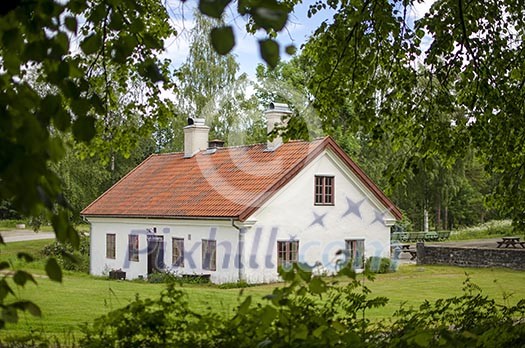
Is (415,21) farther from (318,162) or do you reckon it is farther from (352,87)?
(318,162)

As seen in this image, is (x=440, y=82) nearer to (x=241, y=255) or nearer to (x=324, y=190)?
(x=241, y=255)

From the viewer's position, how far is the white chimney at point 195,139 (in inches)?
902

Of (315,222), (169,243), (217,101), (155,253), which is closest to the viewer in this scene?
(315,222)

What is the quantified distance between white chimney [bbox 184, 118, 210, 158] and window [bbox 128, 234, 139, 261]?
3.56 metres

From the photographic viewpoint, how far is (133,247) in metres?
21.5

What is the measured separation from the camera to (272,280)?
62.1ft

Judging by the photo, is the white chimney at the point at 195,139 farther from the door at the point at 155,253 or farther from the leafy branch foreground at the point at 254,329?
the leafy branch foreground at the point at 254,329

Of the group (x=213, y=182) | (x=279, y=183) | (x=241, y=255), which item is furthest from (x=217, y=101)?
(x=241, y=255)

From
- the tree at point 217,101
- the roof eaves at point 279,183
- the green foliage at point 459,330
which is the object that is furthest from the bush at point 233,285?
the green foliage at point 459,330

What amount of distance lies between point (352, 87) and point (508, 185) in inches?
70.0

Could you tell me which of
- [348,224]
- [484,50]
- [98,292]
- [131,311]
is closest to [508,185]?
[484,50]

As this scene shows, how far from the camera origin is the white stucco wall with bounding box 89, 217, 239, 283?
18.6m

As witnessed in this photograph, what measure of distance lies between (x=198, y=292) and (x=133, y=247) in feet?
31.6

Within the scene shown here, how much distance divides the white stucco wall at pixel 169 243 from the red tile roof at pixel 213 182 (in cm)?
34
